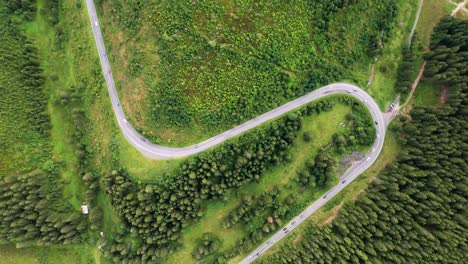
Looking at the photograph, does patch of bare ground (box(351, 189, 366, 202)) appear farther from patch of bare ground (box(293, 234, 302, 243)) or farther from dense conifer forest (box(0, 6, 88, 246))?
dense conifer forest (box(0, 6, 88, 246))

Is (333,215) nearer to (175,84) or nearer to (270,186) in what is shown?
(270,186)

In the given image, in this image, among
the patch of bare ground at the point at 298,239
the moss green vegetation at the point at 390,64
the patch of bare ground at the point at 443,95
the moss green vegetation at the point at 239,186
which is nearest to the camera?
the moss green vegetation at the point at 239,186

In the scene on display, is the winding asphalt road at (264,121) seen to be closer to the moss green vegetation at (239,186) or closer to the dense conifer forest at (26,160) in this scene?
the moss green vegetation at (239,186)

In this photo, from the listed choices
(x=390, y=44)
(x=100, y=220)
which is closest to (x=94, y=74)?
(x=100, y=220)

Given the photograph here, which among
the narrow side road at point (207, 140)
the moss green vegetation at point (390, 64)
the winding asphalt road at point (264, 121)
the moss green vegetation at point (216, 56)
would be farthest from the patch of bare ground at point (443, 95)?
the moss green vegetation at point (216, 56)

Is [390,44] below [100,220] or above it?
above

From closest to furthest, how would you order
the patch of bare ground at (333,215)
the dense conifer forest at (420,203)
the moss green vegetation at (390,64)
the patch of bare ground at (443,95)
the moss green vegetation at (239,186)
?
1. the dense conifer forest at (420,203)
2. the moss green vegetation at (239,186)
3. the patch of bare ground at (333,215)
4. the patch of bare ground at (443,95)
5. the moss green vegetation at (390,64)

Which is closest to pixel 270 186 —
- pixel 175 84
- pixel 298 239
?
pixel 298 239

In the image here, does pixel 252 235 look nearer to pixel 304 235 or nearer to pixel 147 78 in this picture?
pixel 304 235
